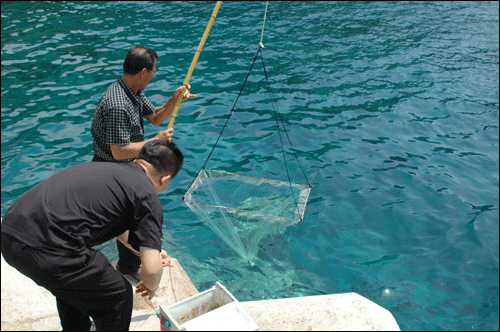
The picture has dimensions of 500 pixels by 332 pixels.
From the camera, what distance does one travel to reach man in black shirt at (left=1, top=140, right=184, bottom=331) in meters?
1.93

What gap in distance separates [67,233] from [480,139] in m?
7.39

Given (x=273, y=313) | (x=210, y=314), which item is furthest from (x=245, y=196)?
(x=210, y=314)

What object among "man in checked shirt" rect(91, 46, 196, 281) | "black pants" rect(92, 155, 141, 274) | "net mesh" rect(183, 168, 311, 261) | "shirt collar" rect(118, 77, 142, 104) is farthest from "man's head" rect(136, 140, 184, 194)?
"net mesh" rect(183, 168, 311, 261)

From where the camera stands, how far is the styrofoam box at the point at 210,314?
2238 millimetres

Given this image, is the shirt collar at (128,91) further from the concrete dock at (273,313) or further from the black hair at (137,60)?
the concrete dock at (273,313)

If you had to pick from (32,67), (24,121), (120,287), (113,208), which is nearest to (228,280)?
(120,287)

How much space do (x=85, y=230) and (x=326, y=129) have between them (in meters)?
5.80

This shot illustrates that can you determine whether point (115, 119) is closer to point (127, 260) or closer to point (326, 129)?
point (127, 260)

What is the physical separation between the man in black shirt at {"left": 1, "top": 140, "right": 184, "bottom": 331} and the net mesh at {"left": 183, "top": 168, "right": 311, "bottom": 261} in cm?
225

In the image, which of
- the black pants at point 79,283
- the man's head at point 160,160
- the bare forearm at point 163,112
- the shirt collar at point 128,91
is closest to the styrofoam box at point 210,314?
the black pants at point 79,283

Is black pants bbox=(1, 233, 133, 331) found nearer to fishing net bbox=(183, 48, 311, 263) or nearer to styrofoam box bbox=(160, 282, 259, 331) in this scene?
styrofoam box bbox=(160, 282, 259, 331)

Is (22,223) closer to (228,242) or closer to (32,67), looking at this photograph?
(228,242)

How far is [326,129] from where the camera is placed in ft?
24.0

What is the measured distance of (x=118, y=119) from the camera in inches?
121
